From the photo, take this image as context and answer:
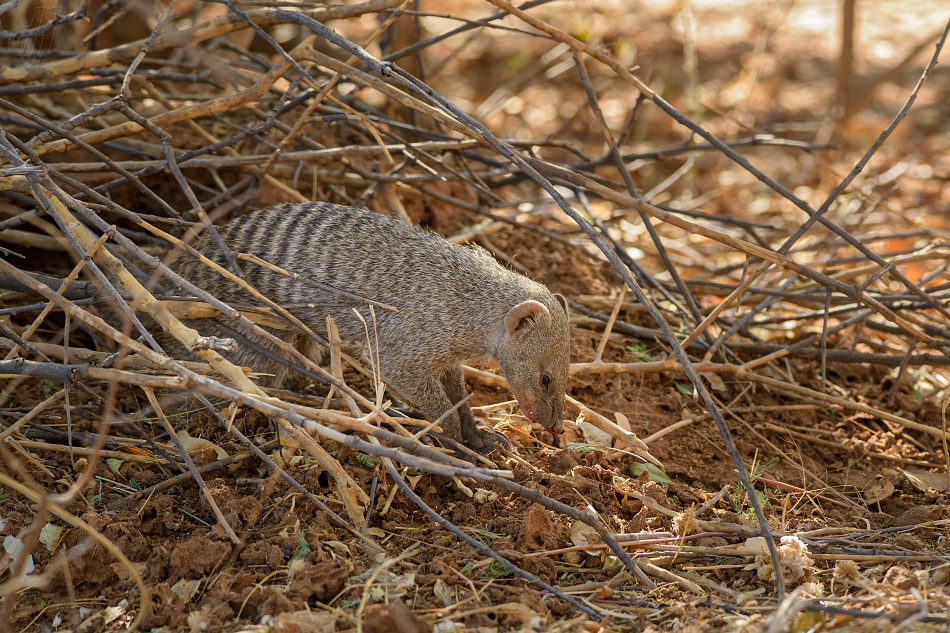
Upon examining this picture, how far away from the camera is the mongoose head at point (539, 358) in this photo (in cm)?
313

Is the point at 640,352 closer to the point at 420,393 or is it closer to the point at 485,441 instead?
the point at 485,441

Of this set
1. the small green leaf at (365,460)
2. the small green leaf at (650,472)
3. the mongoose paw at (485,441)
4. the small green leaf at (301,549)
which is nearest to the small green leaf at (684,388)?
the small green leaf at (650,472)

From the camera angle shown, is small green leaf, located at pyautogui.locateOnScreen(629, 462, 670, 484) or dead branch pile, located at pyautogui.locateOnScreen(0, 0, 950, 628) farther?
small green leaf, located at pyautogui.locateOnScreen(629, 462, 670, 484)

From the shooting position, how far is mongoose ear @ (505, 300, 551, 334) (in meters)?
3.10

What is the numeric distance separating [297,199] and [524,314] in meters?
1.55

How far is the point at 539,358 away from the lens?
317 centimetres

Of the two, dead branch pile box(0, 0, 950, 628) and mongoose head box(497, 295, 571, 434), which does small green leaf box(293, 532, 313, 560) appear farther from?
mongoose head box(497, 295, 571, 434)

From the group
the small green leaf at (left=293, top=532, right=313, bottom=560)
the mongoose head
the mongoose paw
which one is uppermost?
the mongoose head

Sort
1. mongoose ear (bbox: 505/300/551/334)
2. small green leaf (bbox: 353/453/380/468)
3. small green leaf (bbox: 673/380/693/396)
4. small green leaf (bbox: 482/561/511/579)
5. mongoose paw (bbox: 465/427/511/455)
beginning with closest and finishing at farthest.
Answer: small green leaf (bbox: 482/561/511/579) < small green leaf (bbox: 353/453/380/468) < mongoose ear (bbox: 505/300/551/334) < mongoose paw (bbox: 465/427/511/455) < small green leaf (bbox: 673/380/693/396)

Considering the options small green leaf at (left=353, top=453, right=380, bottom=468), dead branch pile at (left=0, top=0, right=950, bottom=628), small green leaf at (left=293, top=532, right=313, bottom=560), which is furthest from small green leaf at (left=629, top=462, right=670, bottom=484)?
small green leaf at (left=293, top=532, right=313, bottom=560)

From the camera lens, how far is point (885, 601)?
215 centimetres

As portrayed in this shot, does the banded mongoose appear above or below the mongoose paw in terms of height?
above

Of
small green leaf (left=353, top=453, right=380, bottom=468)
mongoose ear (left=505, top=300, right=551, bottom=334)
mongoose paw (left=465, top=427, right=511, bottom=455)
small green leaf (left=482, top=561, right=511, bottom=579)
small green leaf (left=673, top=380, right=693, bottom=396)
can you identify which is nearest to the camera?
small green leaf (left=482, top=561, right=511, bottom=579)

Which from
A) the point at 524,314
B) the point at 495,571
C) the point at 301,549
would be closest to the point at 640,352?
the point at 524,314
